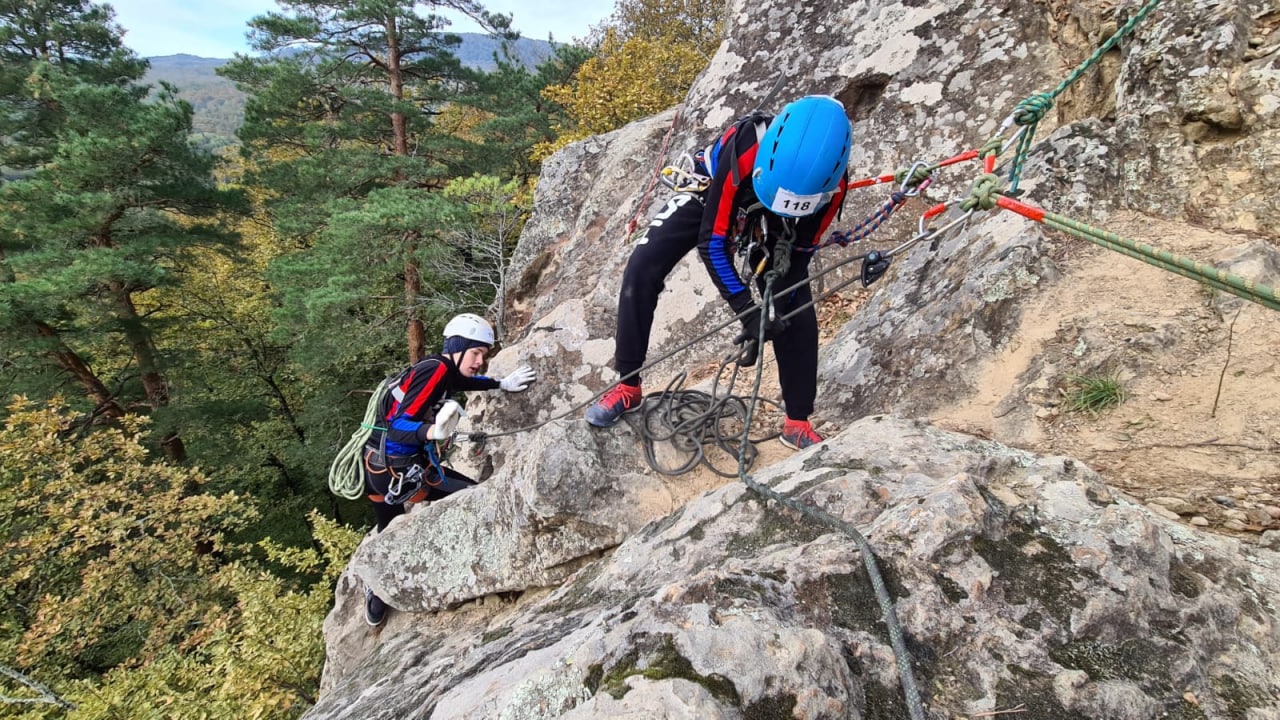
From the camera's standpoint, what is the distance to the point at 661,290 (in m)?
3.15

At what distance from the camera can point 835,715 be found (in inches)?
48.5

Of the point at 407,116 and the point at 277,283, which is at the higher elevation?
the point at 407,116

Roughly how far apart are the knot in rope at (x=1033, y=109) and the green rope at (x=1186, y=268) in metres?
1.14

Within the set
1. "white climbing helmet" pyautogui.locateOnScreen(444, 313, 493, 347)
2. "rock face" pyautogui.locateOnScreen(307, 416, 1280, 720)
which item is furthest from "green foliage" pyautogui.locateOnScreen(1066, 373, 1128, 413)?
"white climbing helmet" pyautogui.locateOnScreen(444, 313, 493, 347)

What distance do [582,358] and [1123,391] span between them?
13.6ft

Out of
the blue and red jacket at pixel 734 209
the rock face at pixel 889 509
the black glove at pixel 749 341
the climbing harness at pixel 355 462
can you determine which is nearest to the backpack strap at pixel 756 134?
the blue and red jacket at pixel 734 209

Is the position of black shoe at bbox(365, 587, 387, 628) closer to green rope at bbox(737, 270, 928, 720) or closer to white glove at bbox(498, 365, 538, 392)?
white glove at bbox(498, 365, 538, 392)

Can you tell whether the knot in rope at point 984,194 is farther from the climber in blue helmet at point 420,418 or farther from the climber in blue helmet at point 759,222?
the climber in blue helmet at point 420,418

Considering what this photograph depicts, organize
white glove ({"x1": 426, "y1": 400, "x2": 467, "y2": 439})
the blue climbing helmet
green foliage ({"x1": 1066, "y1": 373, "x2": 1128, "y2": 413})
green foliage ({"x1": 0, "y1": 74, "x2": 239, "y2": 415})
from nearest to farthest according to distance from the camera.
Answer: the blue climbing helmet < green foliage ({"x1": 1066, "y1": 373, "x2": 1128, "y2": 413}) < white glove ({"x1": 426, "y1": 400, "x2": 467, "y2": 439}) < green foliage ({"x1": 0, "y1": 74, "x2": 239, "y2": 415})

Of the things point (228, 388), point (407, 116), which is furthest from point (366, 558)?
point (228, 388)

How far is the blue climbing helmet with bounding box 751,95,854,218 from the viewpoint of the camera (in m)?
2.41

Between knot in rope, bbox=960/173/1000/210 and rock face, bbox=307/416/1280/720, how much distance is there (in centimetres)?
93

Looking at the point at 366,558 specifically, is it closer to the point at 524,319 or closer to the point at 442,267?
the point at 524,319

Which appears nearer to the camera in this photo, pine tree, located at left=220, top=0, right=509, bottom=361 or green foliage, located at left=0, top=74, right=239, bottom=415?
green foliage, located at left=0, top=74, right=239, bottom=415
